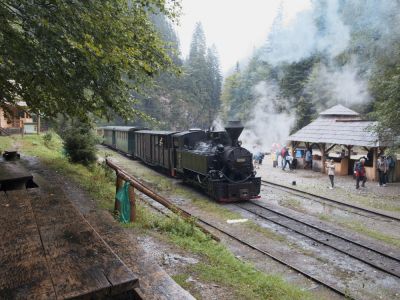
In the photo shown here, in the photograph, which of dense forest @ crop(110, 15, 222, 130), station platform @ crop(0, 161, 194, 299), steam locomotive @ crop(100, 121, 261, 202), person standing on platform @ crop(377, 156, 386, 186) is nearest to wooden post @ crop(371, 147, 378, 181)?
person standing on platform @ crop(377, 156, 386, 186)

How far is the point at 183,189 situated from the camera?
15.4 m

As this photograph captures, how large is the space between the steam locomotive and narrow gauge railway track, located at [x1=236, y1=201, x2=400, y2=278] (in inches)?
43.3

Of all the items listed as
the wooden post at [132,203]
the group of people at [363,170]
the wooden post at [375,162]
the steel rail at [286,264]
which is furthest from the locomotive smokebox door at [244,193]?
the wooden post at [375,162]

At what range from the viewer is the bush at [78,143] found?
14.4m

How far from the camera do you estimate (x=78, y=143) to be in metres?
14.4

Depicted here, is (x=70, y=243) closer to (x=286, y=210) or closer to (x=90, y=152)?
(x=286, y=210)

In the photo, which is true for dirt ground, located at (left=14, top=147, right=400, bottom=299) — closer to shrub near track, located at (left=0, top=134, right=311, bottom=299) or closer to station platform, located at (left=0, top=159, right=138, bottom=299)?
shrub near track, located at (left=0, top=134, right=311, bottom=299)

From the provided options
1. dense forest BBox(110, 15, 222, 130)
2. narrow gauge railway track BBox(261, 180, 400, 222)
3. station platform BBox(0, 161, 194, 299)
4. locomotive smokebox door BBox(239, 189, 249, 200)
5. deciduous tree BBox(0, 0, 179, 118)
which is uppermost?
dense forest BBox(110, 15, 222, 130)

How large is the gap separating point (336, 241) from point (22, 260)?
26.9ft

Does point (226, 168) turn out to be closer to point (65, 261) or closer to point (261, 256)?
point (261, 256)

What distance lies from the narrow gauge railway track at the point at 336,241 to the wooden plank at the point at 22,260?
689cm

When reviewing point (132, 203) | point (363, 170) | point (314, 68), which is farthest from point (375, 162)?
point (314, 68)

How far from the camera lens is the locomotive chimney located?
13.6 metres

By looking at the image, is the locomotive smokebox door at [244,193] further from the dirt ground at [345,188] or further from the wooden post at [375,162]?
the wooden post at [375,162]
